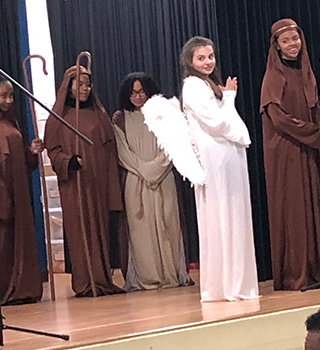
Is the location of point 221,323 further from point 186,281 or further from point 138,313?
point 186,281

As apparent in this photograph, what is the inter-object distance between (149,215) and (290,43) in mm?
1601

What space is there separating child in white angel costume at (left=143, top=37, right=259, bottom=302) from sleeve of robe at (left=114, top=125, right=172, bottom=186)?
39.4 inches

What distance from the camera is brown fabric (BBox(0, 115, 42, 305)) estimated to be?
17.3ft

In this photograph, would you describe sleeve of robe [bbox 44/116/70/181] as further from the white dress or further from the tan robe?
the white dress

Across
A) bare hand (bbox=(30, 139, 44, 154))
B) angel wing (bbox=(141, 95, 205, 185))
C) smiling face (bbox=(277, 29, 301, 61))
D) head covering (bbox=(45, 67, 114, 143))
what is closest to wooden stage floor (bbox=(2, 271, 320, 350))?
angel wing (bbox=(141, 95, 205, 185))

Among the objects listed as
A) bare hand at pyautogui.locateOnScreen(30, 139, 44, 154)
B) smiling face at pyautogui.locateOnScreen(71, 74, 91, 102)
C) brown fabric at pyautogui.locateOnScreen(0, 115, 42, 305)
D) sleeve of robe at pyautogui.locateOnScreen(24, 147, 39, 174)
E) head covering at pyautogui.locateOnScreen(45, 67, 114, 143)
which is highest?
smiling face at pyautogui.locateOnScreen(71, 74, 91, 102)

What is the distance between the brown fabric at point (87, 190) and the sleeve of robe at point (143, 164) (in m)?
0.15

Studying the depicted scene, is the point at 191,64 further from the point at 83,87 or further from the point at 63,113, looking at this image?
the point at 63,113

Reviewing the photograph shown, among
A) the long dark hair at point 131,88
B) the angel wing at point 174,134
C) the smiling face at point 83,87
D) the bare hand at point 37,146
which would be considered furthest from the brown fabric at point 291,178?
the bare hand at point 37,146

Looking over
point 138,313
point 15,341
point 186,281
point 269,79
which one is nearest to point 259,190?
Result: point 186,281

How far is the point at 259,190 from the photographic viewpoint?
19.6 feet

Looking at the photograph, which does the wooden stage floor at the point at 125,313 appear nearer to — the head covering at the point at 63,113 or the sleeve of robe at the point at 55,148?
the sleeve of robe at the point at 55,148

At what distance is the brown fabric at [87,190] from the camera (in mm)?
5430

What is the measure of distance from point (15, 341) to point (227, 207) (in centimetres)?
144
